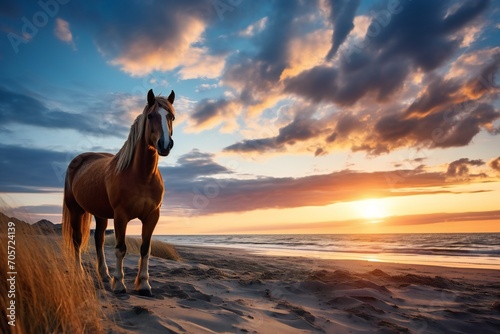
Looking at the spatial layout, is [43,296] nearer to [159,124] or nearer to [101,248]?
[159,124]

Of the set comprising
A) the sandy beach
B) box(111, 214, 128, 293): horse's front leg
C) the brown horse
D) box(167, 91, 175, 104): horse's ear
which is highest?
box(167, 91, 175, 104): horse's ear

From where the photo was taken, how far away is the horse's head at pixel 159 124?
146 inches

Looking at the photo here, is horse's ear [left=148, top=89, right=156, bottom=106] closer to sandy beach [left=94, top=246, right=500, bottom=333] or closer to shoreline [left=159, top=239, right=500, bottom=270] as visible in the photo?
sandy beach [left=94, top=246, right=500, bottom=333]

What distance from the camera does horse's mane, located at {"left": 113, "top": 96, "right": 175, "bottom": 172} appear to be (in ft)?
13.9

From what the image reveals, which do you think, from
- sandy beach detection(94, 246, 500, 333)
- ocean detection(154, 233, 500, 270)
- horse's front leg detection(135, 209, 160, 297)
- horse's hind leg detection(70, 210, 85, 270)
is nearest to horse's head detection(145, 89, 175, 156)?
horse's front leg detection(135, 209, 160, 297)

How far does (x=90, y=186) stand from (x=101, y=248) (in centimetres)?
115

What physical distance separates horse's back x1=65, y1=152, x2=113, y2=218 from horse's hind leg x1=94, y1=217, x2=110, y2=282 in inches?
23.5

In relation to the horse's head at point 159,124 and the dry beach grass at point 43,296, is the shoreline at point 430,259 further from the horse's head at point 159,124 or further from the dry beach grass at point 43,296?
the dry beach grass at point 43,296

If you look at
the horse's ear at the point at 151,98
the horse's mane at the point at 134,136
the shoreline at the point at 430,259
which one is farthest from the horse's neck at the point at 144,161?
the shoreline at the point at 430,259

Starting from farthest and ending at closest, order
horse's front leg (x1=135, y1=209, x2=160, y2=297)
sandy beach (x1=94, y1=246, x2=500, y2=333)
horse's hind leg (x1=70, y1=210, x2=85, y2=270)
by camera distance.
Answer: horse's hind leg (x1=70, y1=210, x2=85, y2=270), horse's front leg (x1=135, y1=209, x2=160, y2=297), sandy beach (x1=94, y1=246, x2=500, y2=333)

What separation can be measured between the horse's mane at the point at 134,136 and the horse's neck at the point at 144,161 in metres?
0.12

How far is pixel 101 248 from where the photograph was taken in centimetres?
533

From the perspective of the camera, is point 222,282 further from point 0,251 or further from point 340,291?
point 0,251

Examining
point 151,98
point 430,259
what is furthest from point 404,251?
point 151,98
